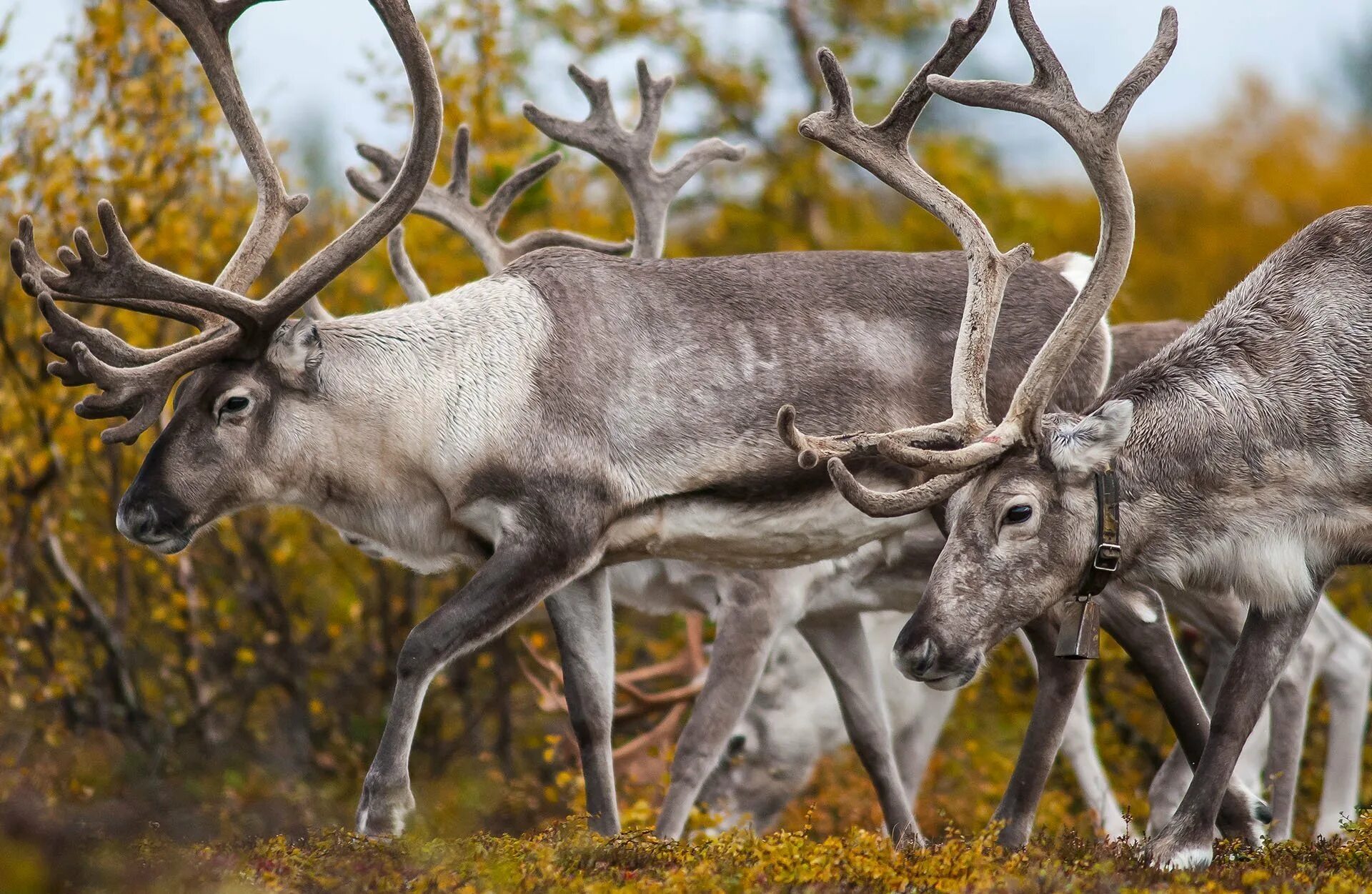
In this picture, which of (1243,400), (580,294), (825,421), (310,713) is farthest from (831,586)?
(310,713)

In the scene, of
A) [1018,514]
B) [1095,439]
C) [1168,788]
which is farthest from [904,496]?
[1168,788]

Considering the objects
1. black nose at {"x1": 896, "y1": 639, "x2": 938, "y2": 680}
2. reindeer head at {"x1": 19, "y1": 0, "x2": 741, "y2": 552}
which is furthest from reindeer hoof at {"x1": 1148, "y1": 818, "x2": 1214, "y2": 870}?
reindeer head at {"x1": 19, "y1": 0, "x2": 741, "y2": 552}

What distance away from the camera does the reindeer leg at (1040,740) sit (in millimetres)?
6547

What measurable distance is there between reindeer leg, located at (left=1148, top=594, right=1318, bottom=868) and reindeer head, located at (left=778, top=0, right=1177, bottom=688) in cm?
66

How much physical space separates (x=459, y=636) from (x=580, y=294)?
61.8 inches

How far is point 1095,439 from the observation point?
19.1 ft

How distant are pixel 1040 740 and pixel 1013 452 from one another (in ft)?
4.45

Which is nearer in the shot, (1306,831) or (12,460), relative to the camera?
(1306,831)

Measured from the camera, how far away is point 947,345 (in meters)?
7.00

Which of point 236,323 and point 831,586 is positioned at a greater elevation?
point 236,323

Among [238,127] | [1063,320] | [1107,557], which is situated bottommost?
[1107,557]

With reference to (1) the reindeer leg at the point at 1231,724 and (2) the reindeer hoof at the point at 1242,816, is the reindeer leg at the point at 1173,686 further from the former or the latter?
(1) the reindeer leg at the point at 1231,724

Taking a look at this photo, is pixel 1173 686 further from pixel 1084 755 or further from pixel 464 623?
pixel 464 623

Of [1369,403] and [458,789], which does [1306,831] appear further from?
[458,789]
